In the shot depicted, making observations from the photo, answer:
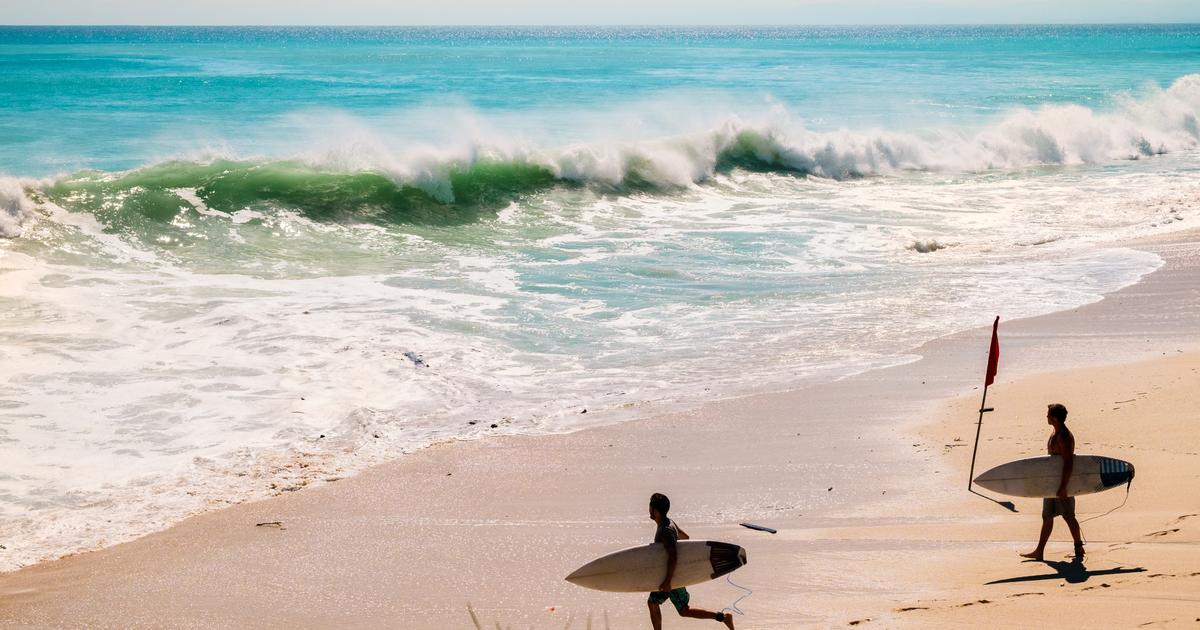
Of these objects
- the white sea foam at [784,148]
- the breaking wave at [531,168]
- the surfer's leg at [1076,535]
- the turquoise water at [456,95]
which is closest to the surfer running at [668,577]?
the surfer's leg at [1076,535]

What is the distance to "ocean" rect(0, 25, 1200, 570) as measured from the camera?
9.62 metres

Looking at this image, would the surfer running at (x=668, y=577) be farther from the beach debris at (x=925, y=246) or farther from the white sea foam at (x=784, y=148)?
the white sea foam at (x=784, y=148)

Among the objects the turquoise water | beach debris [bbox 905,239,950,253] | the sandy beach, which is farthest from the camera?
the turquoise water

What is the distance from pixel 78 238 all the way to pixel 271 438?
1055 cm

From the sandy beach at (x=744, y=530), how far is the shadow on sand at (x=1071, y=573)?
0.02 metres

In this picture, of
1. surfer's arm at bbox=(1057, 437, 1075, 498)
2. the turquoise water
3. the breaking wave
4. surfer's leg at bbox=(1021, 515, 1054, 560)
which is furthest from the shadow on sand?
the turquoise water

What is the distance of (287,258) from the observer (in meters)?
17.5

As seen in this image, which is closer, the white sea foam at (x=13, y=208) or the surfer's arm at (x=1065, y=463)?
the surfer's arm at (x=1065, y=463)

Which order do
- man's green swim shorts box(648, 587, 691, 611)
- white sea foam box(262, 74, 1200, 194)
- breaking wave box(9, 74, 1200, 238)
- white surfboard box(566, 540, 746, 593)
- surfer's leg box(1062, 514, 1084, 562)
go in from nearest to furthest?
white surfboard box(566, 540, 746, 593), man's green swim shorts box(648, 587, 691, 611), surfer's leg box(1062, 514, 1084, 562), breaking wave box(9, 74, 1200, 238), white sea foam box(262, 74, 1200, 194)

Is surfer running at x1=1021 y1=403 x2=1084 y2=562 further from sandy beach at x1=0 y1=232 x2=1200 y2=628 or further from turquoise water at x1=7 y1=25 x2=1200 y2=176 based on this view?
turquoise water at x1=7 y1=25 x2=1200 y2=176

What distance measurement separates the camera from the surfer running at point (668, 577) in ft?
17.1

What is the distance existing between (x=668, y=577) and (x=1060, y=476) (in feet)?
8.42

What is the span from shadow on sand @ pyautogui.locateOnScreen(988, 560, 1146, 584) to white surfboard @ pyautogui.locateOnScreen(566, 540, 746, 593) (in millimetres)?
1778

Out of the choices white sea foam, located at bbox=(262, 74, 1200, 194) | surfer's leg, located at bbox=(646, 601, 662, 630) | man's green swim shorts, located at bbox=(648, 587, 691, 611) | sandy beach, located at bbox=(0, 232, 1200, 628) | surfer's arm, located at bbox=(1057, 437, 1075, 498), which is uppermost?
white sea foam, located at bbox=(262, 74, 1200, 194)
